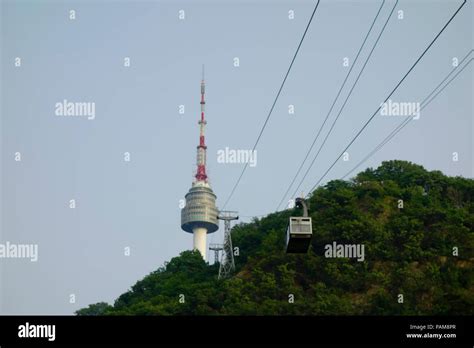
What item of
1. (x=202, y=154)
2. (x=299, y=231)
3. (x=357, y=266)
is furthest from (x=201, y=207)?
(x=299, y=231)

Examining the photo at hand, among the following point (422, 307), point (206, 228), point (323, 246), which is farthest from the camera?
point (206, 228)

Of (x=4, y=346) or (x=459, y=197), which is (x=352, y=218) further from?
(x=4, y=346)

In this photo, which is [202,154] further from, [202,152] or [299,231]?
[299,231]

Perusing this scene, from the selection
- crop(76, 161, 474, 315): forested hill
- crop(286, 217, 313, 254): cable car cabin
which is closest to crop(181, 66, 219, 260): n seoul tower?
crop(76, 161, 474, 315): forested hill

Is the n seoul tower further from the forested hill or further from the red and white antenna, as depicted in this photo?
the forested hill

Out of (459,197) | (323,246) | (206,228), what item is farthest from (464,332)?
(206,228)

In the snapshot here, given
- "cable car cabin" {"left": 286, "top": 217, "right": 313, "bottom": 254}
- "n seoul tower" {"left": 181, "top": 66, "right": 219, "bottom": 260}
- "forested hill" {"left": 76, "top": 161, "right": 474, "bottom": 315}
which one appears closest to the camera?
"cable car cabin" {"left": 286, "top": 217, "right": 313, "bottom": 254}

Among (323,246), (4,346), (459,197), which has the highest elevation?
(459,197)
